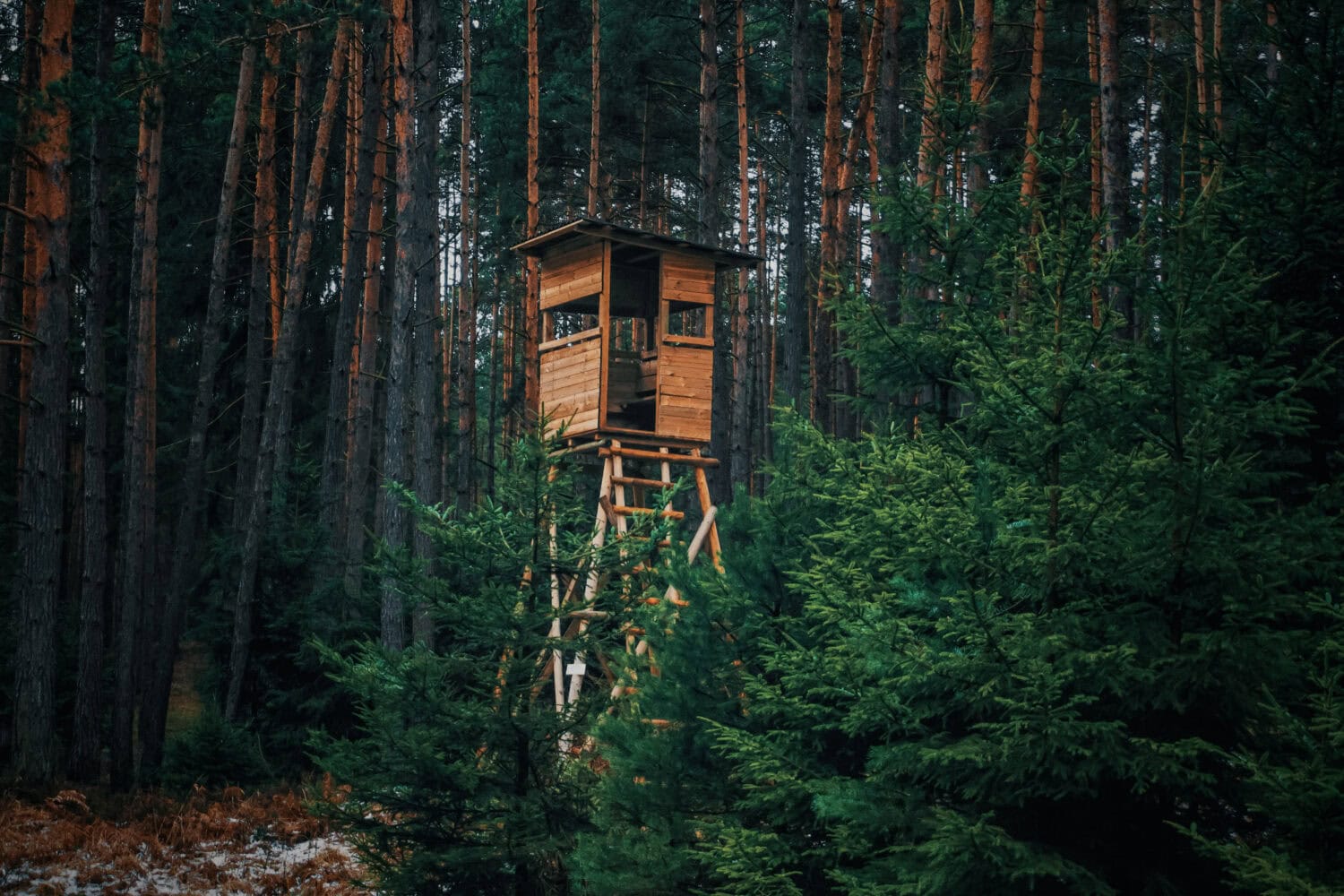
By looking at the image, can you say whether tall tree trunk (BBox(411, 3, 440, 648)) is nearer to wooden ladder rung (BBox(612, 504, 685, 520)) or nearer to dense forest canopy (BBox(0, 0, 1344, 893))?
dense forest canopy (BBox(0, 0, 1344, 893))

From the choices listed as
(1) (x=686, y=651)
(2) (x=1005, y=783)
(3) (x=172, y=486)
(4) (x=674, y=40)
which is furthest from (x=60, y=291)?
(4) (x=674, y=40)

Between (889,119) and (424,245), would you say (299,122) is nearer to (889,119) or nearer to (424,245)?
(424,245)

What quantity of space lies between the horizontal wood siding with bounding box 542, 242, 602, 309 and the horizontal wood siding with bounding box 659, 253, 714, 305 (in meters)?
0.83

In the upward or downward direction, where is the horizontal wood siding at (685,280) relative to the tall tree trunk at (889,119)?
downward

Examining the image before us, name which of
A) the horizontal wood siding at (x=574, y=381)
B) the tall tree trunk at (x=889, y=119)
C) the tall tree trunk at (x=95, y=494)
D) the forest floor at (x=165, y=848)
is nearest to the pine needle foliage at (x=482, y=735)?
the forest floor at (x=165, y=848)

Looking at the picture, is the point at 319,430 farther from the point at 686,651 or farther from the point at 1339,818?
the point at 1339,818

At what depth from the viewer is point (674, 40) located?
25.7 meters

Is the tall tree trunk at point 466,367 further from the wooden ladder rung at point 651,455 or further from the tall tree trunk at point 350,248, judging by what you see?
the wooden ladder rung at point 651,455

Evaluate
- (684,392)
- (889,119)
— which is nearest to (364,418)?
(684,392)

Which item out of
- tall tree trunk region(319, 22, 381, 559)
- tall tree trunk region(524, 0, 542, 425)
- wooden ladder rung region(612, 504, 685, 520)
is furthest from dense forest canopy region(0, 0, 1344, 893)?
tall tree trunk region(524, 0, 542, 425)

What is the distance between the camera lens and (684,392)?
1396 centimetres

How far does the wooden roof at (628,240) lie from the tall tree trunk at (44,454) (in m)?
5.13

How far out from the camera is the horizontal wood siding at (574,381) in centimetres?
1349

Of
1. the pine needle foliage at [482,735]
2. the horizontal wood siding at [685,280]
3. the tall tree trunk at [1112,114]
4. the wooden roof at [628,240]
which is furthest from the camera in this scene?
the horizontal wood siding at [685,280]
